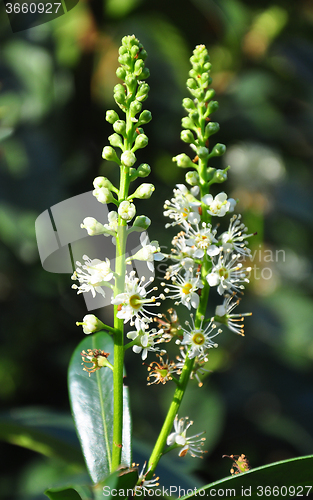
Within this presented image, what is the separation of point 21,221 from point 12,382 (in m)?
0.93

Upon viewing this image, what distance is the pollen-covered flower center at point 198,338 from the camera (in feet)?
3.09

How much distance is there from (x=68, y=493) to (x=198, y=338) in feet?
1.23

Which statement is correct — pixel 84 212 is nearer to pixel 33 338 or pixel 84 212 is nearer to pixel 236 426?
pixel 33 338

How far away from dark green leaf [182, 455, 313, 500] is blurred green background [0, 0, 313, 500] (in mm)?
1346

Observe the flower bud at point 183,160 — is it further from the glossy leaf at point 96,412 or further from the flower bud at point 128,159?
the glossy leaf at point 96,412

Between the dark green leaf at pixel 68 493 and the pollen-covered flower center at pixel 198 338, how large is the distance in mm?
341

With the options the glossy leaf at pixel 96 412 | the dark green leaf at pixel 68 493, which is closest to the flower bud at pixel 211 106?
the glossy leaf at pixel 96 412

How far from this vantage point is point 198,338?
0.95 meters

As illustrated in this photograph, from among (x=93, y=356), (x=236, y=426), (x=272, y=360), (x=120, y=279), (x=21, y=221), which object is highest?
(x=21, y=221)

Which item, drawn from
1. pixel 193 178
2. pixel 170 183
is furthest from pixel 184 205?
pixel 170 183

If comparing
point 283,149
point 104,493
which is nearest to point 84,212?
point 104,493

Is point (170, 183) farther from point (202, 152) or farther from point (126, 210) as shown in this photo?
point (126, 210)

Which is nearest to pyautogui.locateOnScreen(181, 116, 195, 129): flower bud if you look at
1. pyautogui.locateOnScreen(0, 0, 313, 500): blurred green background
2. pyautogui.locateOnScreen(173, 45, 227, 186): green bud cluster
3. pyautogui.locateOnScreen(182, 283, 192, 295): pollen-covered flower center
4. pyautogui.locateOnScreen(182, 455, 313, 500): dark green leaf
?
pyautogui.locateOnScreen(173, 45, 227, 186): green bud cluster

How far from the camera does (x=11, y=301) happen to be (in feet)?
8.63
